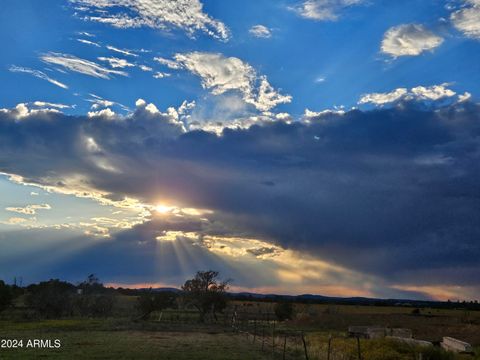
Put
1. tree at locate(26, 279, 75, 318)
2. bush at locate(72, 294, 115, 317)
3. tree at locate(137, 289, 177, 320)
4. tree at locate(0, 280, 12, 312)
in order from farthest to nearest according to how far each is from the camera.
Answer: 1. bush at locate(72, 294, 115, 317)
2. tree at locate(137, 289, 177, 320)
3. tree at locate(26, 279, 75, 318)
4. tree at locate(0, 280, 12, 312)

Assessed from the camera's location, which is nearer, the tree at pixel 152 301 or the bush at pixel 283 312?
the tree at pixel 152 301

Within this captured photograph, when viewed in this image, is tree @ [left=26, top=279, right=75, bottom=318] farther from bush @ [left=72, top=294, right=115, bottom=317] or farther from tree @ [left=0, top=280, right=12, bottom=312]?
tree @ [left=0, top=280, right=12, bottom=312]

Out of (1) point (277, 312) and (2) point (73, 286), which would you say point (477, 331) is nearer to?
(1) point (277, 312)

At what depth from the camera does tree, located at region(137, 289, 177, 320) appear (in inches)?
3194

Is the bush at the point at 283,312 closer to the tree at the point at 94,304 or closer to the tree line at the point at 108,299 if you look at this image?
the tree line at the point at 108,299

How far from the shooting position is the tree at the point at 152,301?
3194 inches

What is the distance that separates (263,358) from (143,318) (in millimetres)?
51917

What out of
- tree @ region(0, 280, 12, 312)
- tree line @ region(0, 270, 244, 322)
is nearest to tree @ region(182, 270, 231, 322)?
tree line @ region(0, 270, 244, 322)

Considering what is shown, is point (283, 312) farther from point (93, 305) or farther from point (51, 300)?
point (51, 300)

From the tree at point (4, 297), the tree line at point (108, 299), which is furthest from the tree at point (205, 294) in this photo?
the tree at point (4, 297)

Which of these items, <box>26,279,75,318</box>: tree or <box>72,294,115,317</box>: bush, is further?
<box>72,294,115,317</box>: bush

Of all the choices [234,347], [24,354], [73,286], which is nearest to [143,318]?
[73,286]

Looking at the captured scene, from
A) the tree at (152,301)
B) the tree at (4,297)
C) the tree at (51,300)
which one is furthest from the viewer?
the tree at (152,301)

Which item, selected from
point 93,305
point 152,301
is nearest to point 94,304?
point 93,305
